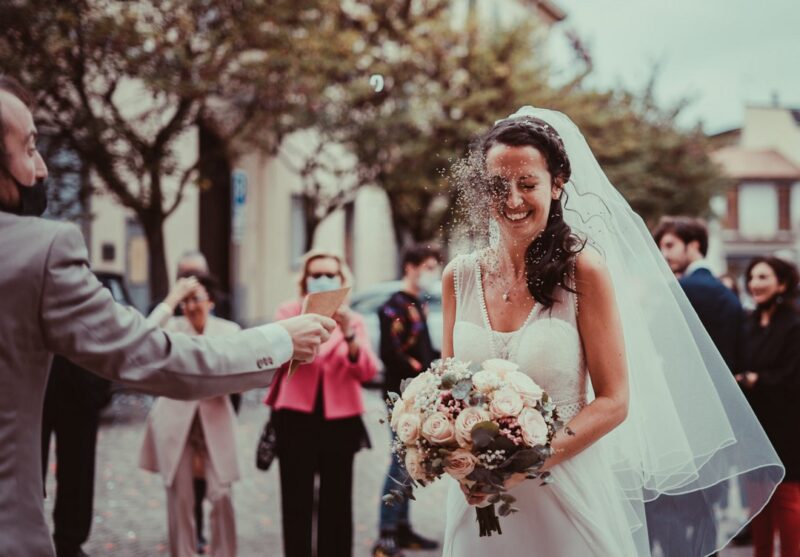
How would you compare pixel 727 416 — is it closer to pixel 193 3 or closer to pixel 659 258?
pixel 659 258

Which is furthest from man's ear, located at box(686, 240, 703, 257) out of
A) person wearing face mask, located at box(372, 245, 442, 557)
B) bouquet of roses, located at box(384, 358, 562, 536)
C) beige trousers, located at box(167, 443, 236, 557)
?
bouquet of roses, located at box(384, 358, 562, 536)

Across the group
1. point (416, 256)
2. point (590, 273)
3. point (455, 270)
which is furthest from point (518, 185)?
point (416, 256)

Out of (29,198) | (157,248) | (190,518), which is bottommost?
(190,518)

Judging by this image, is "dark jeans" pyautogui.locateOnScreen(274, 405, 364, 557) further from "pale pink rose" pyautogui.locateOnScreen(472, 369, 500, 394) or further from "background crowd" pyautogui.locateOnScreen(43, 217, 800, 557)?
"pale pink rose" pyautogui.locateOnScreen(472, 369, 500, 394)

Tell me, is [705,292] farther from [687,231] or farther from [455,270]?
[455,270]

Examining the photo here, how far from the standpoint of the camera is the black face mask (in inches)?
94.9

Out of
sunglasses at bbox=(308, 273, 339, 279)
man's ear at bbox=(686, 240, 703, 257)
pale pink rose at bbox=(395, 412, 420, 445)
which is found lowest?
pale pink rose at bbox=(395, 412, 420, 445)

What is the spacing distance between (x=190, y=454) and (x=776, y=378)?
3.97 meters

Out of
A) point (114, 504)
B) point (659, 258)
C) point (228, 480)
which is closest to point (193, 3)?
point (114, 504)

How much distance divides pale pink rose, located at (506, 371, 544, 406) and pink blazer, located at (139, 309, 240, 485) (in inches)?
138

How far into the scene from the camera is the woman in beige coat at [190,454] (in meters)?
6.01

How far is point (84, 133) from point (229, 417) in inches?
298

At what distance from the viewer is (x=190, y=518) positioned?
6.05m

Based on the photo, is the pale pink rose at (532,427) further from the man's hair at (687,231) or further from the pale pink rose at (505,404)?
the man's hair at (687,231)
